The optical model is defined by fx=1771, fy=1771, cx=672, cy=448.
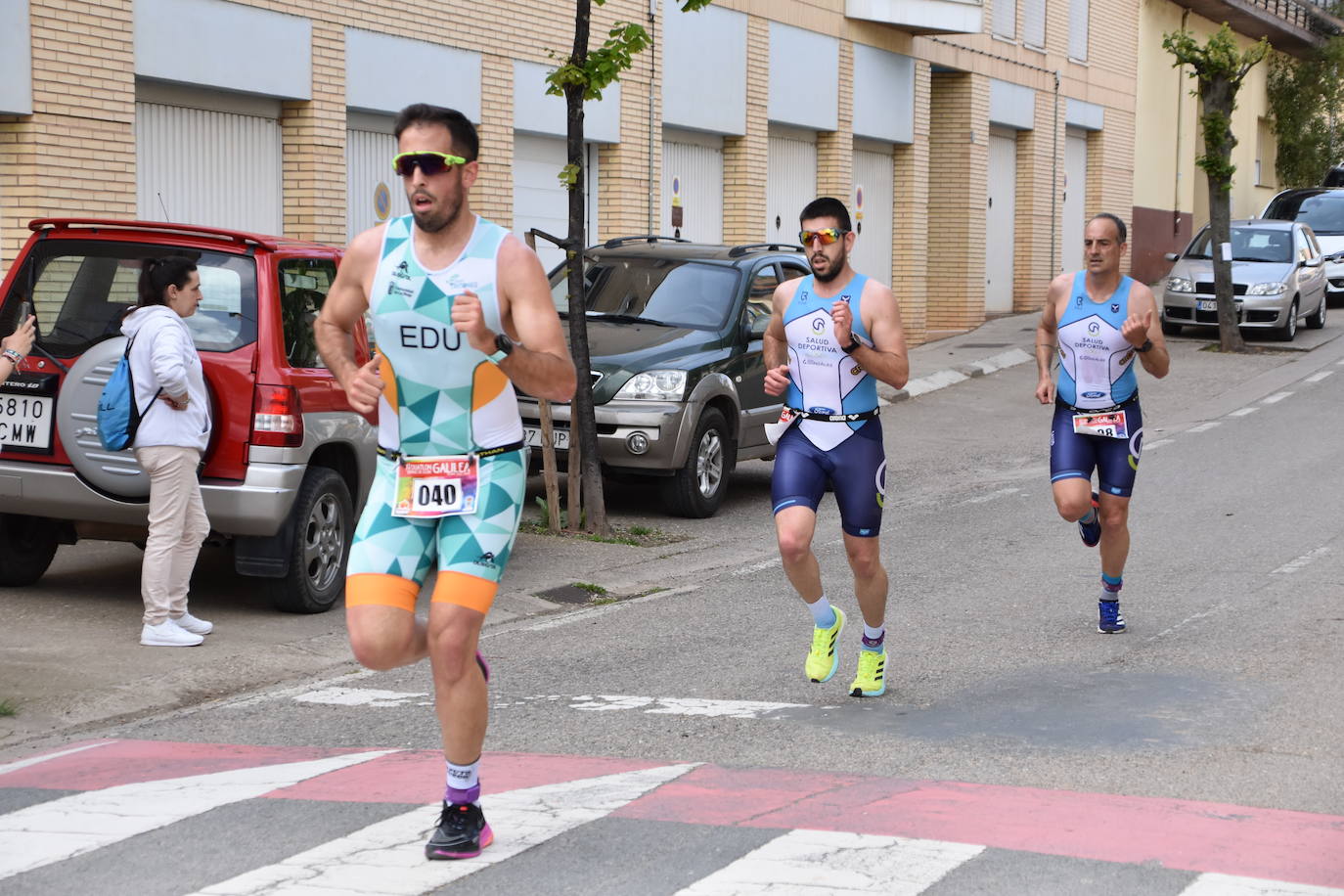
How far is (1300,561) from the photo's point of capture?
1052cm

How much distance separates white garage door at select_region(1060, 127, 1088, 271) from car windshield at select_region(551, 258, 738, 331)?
2072 centimetres

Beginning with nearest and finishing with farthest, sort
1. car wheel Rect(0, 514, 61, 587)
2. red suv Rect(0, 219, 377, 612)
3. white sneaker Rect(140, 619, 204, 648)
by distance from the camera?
1. white sneaker Rect(140, 619, 204, 648)
2. red suv Rect(0, 219, 377, 612)
3. car wheel Rect(0, 514, 61, 587)

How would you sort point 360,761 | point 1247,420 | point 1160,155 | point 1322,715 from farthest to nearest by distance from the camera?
point 1160,155, point 1247,420, point 1322,715, point 360,761

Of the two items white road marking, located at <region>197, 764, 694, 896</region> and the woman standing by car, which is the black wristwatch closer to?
white road marking, located at <region>197, 764, 694, 896</region>

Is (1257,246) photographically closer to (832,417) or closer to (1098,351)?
(1098,351)

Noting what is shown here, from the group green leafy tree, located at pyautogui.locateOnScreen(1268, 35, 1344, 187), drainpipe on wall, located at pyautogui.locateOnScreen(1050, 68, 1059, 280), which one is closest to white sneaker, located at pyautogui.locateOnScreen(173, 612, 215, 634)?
drainpipe on wall, located at pyautogui.locateOnScreen(1050, 68, 1059, 280)

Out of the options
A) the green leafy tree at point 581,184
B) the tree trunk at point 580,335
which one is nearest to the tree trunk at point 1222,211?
the green leafy tree at point 581,184

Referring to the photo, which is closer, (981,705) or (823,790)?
(823,790)

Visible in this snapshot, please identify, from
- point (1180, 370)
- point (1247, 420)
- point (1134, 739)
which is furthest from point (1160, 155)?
point (1134, 739)

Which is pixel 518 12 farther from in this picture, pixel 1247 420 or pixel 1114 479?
pixel 1114 479

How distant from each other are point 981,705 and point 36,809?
3624 mm

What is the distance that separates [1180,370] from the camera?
22844 millimetres

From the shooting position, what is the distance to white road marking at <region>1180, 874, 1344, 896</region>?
471 cm

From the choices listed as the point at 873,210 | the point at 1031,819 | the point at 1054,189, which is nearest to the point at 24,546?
the point at 1031,819
